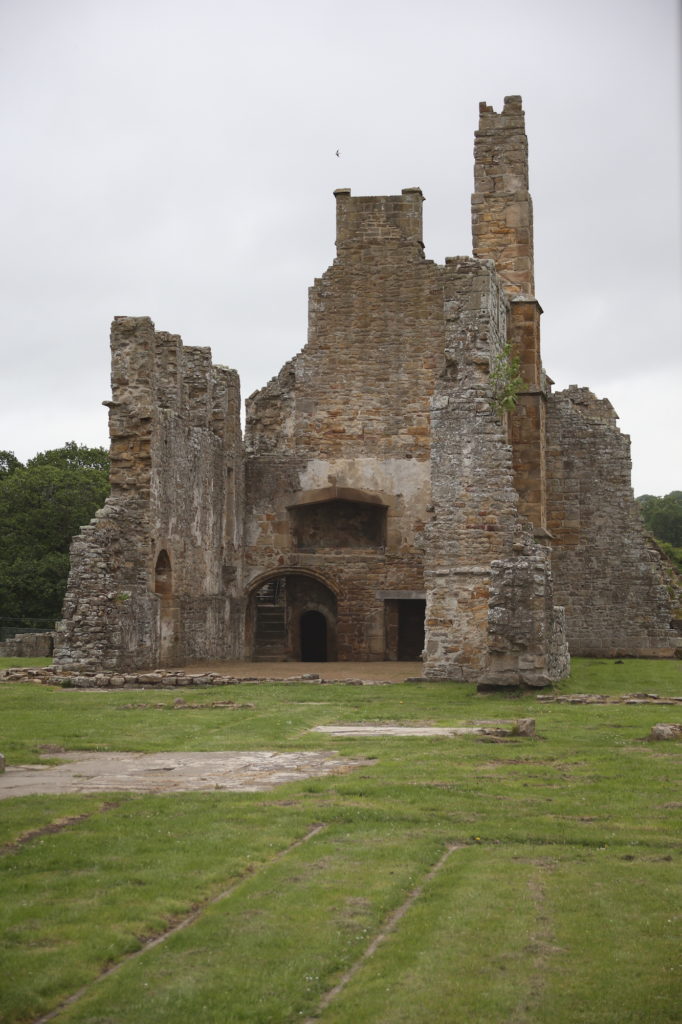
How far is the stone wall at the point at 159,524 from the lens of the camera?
20.0 metres

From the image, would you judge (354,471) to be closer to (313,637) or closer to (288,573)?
(288,573)

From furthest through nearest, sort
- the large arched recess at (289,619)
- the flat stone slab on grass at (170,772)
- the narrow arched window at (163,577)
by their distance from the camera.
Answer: the large arched recess at (289,619), the narrow arched window at (163,577), the flat stone slab on grass at (170,772)

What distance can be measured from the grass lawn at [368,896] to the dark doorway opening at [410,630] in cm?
1705

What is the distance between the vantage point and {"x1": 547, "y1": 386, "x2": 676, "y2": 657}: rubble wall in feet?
89.7

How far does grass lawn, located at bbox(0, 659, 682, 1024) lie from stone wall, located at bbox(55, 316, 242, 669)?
9484 millimetres

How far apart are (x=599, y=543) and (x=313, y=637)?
679cm

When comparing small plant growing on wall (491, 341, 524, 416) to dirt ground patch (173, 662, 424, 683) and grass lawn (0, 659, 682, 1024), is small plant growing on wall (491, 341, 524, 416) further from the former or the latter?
grass lawn (0, 659, 682, 1024)

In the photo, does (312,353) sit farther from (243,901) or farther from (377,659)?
(243,901)

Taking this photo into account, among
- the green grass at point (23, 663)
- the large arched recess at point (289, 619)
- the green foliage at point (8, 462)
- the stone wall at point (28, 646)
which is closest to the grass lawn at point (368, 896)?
the green grass at point (23, 663)

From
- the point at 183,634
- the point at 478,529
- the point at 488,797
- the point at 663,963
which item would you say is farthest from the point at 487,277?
the point at 663,963

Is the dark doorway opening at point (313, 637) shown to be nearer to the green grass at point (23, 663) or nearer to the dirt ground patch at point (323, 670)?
the dirt ground patch at point (323, 670)

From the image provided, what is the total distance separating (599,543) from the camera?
27656 millimetres

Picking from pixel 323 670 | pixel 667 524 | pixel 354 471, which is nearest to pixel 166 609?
pixel 323 670

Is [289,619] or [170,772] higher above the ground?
[289,619]
